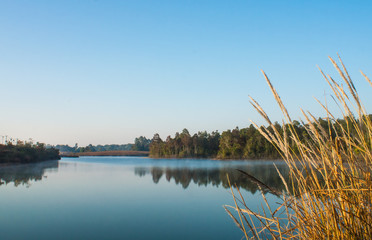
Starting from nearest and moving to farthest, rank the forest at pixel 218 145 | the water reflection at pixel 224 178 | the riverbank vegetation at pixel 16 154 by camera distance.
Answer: the water reflection at pixel 224 178 → the riverbank vegetation at pixel 16 154 → the forest at pixel 218 145

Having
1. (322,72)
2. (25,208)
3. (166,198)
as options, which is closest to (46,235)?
(25,208)

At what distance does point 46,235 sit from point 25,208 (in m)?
3.19

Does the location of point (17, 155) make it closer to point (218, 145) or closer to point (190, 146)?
point (190, 146)

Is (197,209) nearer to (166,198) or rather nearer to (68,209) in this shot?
(166,198)

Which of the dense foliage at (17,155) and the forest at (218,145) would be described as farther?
the forest at (218,145)

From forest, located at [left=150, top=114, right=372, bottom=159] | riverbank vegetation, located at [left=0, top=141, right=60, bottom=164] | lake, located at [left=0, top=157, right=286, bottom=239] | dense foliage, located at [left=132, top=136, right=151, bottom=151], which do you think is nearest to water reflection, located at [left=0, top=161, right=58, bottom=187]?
lake, located at [left=0, top=157, right=286, bottom=239]

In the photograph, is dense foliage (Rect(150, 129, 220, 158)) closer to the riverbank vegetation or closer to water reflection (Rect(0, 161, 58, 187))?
the riverbank vegetation

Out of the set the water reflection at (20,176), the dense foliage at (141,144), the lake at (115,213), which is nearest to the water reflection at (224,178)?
the lake at (115,213)

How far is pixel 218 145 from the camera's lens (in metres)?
64.8

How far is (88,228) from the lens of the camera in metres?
6.84

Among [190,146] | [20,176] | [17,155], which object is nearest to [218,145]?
[190,146]

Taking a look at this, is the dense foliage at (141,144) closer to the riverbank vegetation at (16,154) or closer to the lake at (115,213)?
the riverbank vegetation at (16,154)

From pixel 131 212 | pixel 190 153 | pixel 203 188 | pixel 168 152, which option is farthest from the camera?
pixel 168 152

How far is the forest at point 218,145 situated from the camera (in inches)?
1946
